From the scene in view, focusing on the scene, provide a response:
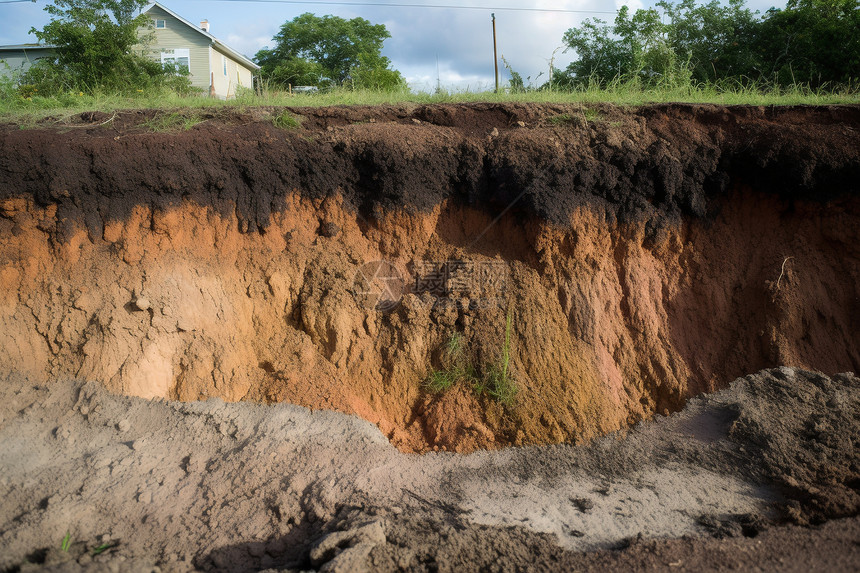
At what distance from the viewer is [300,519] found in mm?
3691

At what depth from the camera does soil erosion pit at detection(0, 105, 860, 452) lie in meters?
4.66

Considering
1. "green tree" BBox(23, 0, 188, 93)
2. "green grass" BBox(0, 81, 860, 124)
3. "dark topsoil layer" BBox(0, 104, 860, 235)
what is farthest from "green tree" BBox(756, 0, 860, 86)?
"green tree" BBox(23, 0, 188, 93)

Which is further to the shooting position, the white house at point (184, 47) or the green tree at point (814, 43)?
the white house at point (184, 47)

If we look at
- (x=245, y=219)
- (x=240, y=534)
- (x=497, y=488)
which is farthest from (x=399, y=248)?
(x=240, y=534)

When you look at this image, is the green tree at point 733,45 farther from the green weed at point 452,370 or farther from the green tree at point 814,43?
the green weed at point 452,370

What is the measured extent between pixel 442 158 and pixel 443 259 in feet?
3.40

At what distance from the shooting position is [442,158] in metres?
5.33

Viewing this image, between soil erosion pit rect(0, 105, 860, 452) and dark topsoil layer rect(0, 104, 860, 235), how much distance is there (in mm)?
22

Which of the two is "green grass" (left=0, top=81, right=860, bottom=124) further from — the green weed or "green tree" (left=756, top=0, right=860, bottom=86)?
"green tree" (left=756, top=0, right=860, bottom=86)

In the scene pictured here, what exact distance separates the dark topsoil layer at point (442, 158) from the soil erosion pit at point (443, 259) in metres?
0.02

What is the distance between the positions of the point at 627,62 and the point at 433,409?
1192 centimetres

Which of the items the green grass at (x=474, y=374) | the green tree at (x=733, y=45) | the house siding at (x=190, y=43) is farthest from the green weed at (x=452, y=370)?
the house siding at (x=190, y=43)

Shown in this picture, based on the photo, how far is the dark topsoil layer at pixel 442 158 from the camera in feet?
15.6

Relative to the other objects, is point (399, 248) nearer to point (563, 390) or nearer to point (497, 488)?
point (563, 390)
